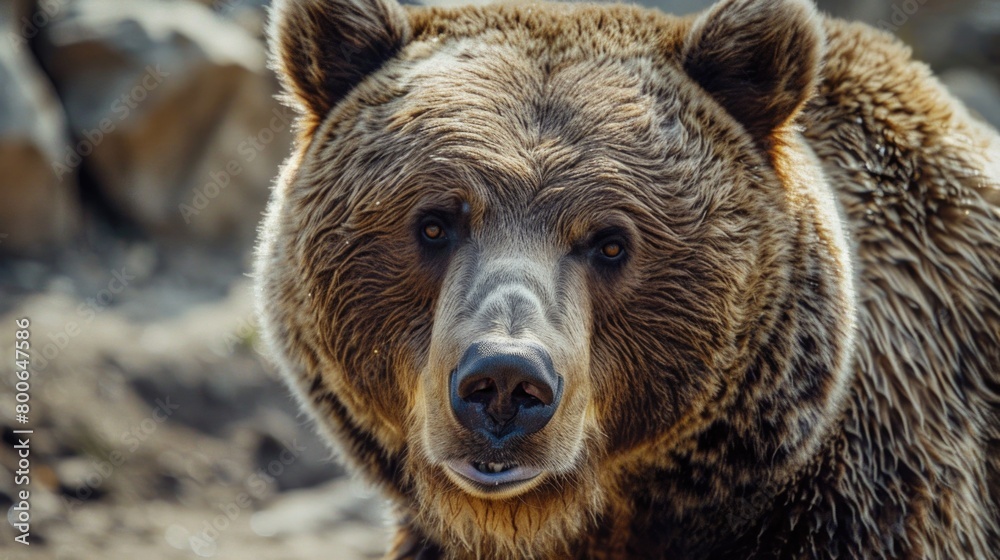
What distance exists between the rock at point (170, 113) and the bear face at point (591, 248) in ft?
23.5

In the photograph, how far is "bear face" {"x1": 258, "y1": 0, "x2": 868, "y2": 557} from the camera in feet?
11.5

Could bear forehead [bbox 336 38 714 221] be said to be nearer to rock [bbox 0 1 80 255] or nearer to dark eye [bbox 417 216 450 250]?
dark eye [bbox 417 216 450 250]

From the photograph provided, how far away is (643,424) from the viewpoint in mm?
3703

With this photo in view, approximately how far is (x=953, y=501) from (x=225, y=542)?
207 inches

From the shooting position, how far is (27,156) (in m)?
9.54

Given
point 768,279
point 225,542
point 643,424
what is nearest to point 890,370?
point 768,279
